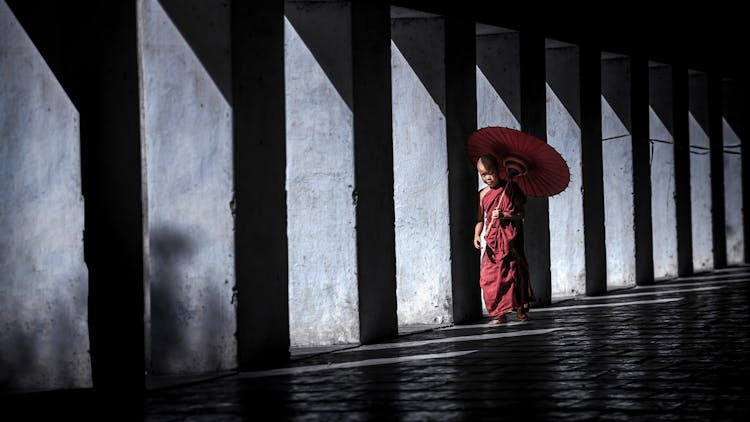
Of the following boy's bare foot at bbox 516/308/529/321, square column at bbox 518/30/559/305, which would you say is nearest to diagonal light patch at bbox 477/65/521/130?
square column at bbox 518/30/559/305

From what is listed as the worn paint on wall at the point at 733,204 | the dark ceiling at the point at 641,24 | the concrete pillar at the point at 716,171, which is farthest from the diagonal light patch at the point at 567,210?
the worn paint on wall at the point at 733,204

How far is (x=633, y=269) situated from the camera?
57.6 ft

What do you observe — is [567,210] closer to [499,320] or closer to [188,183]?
[499,320]

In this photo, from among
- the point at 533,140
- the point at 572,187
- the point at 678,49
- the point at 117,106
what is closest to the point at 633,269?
the point at 572,187

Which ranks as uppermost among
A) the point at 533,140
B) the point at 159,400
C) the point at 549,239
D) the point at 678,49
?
the point at 678,49

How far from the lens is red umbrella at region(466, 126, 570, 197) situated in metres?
12.0

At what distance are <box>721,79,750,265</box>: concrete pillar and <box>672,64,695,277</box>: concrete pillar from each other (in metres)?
2.86

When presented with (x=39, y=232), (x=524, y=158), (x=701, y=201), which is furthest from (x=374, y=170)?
(x=701, y=201)

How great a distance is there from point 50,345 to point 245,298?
5.41ft

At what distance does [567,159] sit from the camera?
1591cm

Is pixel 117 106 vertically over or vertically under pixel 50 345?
over

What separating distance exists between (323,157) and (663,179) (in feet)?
30.5

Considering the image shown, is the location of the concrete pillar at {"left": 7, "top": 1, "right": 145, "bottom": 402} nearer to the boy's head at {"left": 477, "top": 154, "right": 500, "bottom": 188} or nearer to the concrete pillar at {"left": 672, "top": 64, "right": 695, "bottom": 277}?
the boy's head at {"left": 477, "top": 154, "right": 500, "bottom": 188}

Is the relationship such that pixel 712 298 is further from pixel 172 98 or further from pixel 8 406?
pixel 8 406
